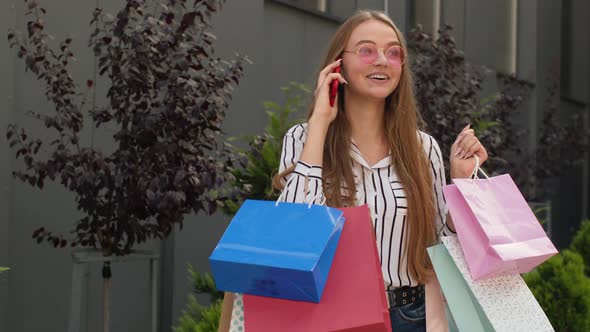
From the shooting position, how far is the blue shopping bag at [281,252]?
2.12 metres

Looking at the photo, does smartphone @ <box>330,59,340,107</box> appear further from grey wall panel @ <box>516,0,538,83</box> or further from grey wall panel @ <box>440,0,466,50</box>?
grey wall panel @ <box>516,0,538,83</box>

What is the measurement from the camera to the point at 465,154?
2.73 m

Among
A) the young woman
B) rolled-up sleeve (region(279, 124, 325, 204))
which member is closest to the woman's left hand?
the young woman

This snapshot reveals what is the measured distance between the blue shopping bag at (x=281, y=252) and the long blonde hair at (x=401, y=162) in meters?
0.31

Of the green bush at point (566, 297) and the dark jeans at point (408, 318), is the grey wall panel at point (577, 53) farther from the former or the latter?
the dark jeans at point (408, 318)

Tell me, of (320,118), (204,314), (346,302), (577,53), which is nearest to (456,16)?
(577,53)

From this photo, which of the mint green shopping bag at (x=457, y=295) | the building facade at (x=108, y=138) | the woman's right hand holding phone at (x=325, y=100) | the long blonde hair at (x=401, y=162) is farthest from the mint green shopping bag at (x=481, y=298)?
the building facade at (x=108, y=138)

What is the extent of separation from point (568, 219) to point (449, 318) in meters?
17.6

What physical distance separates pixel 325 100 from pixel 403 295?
666mm

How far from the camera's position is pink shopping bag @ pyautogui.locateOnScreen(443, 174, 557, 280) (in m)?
2.43

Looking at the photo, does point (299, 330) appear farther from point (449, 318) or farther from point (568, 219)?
point (568, 219)

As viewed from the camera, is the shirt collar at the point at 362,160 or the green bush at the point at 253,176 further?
the green bush at the point at 253,176

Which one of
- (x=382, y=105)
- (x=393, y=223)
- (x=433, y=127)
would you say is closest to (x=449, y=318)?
(x=393, y=223)

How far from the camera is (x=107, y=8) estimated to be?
6301 millimetres
